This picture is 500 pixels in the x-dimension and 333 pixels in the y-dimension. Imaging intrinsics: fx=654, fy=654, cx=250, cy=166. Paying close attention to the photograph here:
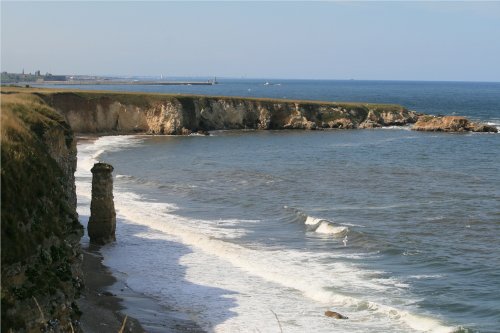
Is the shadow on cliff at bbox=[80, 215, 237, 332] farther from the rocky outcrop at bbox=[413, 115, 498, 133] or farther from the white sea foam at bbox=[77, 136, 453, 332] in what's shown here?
the rocky outcrop at bbox=[413, 115, 498, 133]

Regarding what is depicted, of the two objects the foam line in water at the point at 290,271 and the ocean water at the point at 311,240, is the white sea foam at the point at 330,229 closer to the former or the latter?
the ocean water at the point at 311,240

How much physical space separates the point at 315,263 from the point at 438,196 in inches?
681

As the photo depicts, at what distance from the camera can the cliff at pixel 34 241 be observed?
45.0 ft

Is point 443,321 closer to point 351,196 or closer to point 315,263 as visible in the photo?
point 315,263

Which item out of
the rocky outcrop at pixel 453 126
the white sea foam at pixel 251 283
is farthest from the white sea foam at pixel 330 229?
the rocky outcrop at pixel 453 126

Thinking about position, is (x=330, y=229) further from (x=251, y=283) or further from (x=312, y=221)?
(x=251, y=283)

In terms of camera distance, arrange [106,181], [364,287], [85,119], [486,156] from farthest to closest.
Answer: [85,119]
[486,156]
[106,181]
[364,287]

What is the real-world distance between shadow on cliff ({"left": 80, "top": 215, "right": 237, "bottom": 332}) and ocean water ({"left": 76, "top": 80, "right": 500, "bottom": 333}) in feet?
0.28

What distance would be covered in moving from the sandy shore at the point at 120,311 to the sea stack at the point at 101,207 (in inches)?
192

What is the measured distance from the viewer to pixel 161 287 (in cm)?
2353

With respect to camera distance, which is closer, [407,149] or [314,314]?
[314,314]

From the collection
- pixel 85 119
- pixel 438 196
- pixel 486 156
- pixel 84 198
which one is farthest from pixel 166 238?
pixel 85 119

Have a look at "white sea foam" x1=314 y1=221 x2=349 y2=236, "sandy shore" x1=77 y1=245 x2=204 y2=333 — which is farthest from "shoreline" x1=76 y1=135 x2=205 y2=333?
"white sea foam" x1=314 y1=221 x2=349 y2=236

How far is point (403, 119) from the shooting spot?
344ft
